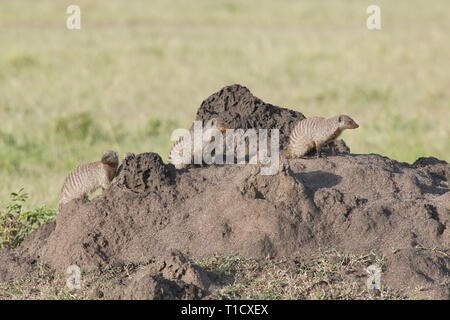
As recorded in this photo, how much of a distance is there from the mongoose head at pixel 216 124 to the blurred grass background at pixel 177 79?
2.88 meters

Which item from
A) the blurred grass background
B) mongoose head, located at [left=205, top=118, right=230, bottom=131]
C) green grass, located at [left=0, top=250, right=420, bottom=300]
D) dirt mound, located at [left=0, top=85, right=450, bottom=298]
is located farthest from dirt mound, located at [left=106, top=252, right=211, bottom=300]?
the blurred grass background

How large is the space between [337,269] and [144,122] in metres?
9.06

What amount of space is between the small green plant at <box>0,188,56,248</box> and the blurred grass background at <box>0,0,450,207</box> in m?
1.40

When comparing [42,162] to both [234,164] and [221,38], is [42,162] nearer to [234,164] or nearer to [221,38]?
[234,164]

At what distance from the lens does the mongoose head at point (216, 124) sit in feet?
22.8

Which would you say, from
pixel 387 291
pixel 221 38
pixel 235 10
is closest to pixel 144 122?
pixel 387 291

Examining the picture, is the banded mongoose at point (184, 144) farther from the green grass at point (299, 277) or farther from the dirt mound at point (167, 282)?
the dirt mound at point (167, 282)

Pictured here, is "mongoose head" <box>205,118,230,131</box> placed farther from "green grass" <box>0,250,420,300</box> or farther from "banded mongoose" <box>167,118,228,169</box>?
"green grass" <box>0,250,420,300</box>

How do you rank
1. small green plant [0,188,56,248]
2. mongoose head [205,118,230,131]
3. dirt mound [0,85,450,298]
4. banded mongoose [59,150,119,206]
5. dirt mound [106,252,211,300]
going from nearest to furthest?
dirt mound [106,252,211,300] → dirt mound [0,85,450,298] → banded mongoose [59,150,119,206] → mongoose head [205,118,230,131] → small green plant [0,188,56,248]

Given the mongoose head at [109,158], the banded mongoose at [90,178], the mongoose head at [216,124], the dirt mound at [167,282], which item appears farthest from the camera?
the mongoose head at [216,124]

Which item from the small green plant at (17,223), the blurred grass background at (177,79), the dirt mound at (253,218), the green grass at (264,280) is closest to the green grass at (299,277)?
the green grass at (264,280)

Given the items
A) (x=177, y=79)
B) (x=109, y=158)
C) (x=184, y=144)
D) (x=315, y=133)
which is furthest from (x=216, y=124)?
(x=177, y=79)

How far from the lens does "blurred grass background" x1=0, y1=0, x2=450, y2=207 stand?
494 inches

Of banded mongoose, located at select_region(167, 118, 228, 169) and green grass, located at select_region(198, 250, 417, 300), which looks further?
banded mongoose, located at select_region(167, 118, 228, 169)
